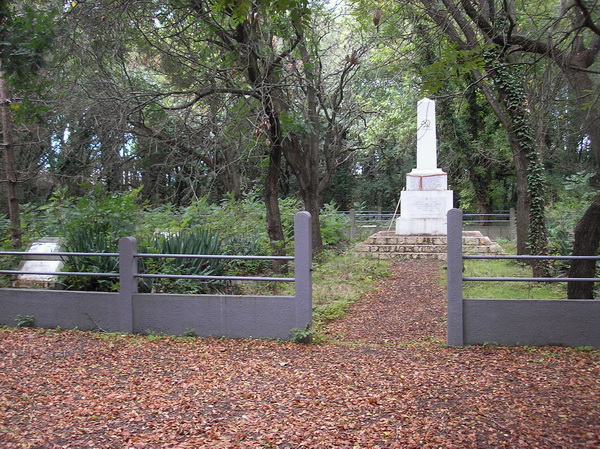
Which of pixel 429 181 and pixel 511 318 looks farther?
pixel 429 181

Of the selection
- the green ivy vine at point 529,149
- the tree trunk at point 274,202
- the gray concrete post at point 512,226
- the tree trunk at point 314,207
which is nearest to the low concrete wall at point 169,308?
the tree trunk at point 274,202

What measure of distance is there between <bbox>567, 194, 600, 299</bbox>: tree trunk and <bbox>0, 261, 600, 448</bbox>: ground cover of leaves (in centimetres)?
141

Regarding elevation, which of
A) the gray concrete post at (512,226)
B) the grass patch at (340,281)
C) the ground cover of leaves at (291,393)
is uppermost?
the gray concrete post at (512,226)

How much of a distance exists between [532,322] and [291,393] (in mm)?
3191

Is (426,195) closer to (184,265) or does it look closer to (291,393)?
(184,265)

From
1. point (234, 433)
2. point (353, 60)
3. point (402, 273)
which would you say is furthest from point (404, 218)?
point (234, 433)

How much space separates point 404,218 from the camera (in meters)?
18.3

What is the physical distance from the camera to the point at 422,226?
18.1 meters

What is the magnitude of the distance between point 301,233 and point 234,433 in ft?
9.66

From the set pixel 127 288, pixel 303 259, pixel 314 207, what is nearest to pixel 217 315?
pixel 127 288

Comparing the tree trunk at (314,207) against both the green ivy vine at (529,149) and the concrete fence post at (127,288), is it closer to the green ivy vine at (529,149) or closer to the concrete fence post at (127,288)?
the green ivy vine at (529,149)

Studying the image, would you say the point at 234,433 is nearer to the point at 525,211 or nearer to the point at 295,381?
the point at 295,381

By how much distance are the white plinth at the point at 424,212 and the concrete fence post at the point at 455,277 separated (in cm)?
1168

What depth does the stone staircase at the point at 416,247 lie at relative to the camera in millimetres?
16344
